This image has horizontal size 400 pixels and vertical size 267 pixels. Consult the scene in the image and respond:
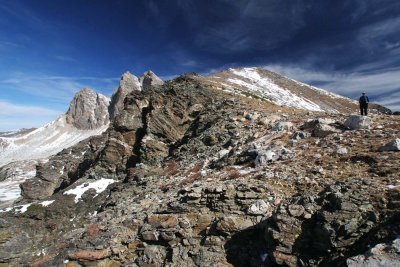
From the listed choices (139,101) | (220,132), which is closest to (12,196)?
(139,101)

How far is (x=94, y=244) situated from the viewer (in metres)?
17.6

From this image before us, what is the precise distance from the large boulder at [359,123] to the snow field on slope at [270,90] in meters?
44.5

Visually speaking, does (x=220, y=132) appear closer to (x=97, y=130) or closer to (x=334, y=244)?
(x=334, y=244)

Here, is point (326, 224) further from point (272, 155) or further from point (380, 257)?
point (272, 155)

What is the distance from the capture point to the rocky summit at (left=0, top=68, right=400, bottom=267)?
484 inches

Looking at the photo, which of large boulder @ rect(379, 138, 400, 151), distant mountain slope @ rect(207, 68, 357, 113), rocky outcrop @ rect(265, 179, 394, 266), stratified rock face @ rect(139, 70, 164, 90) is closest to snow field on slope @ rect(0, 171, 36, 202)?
stratified rock face @ rect(139, 70, 164, 90)

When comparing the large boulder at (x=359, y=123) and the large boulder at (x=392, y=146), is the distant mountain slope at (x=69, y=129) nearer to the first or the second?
the large boulder at (x=359, y=123)

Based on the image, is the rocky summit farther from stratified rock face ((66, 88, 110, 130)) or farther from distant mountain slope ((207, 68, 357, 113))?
stratified rock face ((66, 88, 110, 130))

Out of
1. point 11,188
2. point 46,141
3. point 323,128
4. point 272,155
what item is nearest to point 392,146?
point 323,128

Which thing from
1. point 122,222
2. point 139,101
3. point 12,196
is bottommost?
point 12,196

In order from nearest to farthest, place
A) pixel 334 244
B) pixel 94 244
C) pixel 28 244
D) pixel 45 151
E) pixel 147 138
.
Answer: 1. pixel 334 244
2. pixel 94 244
3. pixel 28 244
4. pixel 147 138
5. pixel 45 151

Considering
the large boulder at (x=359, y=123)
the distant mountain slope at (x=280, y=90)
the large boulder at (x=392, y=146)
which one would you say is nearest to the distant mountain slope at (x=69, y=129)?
the distant mountain slope at (x=280, y=90)

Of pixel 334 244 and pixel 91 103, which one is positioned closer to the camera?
pixel 334 244

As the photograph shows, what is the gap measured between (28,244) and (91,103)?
17952 cm
